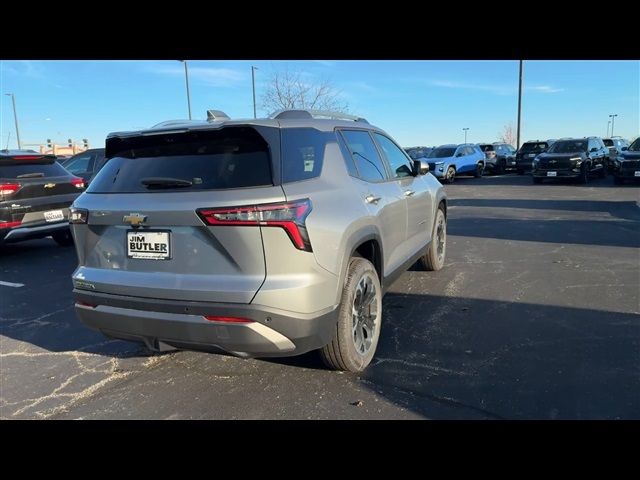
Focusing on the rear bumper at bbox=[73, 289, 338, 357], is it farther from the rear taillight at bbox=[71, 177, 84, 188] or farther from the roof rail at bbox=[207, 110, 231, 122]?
the rear taillight at bbox=[71, 177, 84, 188]

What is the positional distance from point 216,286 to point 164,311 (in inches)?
15.3

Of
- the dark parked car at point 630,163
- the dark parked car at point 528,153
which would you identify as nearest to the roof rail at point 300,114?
the dark parked car at point 630,163

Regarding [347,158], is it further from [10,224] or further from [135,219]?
[10,224]

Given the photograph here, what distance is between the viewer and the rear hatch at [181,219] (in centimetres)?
270

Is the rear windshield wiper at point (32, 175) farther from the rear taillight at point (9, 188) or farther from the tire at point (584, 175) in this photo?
the tire at point (584, 175)

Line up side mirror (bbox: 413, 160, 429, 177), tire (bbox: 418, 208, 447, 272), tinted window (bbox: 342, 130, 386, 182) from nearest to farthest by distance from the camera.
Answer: tinted window (bbox: 342, 130, 386, 182) → side mirror (bbox: 413, 160, 429, 177) → tire (bbox: 418, 208, 447, 272)

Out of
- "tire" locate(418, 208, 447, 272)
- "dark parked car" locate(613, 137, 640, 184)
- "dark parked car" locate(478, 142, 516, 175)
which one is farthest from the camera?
"dark parked car" locate(478, 142, 516, 175)

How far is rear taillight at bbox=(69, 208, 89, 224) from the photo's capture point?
310cm

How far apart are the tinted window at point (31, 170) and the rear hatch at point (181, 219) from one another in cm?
559

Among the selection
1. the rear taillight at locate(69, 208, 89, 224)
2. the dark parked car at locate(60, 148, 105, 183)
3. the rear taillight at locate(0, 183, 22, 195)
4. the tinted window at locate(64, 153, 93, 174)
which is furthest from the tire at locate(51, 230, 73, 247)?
the rear taillight at locate(69, 208, 89, 224)

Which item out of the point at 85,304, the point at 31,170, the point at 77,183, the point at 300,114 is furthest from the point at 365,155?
the point at 31,170

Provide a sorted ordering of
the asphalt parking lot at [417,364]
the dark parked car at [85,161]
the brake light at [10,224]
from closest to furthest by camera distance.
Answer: the asphalt parking lot at [417,364] → the brake light at [10,224] → the dark parked car at [85,161]

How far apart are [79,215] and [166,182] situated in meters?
0.73

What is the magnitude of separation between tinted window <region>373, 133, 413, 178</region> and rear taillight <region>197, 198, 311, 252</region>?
6.90 ft
